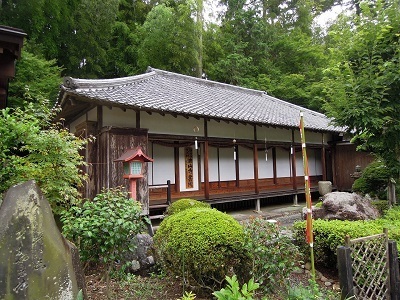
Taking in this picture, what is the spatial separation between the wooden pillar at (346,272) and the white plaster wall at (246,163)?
9490mm

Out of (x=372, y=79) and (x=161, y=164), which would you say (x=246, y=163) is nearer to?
(x=161, y=164)

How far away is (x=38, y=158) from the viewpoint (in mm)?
4582

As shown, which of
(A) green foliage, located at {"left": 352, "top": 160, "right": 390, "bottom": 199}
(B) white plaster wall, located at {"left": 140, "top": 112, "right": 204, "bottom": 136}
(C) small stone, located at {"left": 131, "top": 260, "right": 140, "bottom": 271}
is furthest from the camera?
(A) green foliage, located at {"left": 352, "top": 160, "right": 390, "bottom": 199}

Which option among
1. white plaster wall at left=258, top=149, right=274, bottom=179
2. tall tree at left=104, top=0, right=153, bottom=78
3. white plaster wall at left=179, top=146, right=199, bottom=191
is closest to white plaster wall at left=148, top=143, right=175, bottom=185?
white plaster wall at left=179, top=146, right=199, bottom=191

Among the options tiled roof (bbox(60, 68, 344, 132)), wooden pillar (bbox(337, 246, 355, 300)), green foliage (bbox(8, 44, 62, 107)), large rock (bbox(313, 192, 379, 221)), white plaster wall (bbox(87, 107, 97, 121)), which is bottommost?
wooden pillar (bbox(337, 246, 355, 300))

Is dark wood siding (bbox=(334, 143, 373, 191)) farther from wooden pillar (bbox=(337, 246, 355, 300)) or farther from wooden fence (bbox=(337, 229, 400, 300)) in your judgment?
wooden pillar (bbox=(337, 246, 355, 300))

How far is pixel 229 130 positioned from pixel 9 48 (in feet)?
30.0

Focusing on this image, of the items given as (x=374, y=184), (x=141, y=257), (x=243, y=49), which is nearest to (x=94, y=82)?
(x=141, y=257)

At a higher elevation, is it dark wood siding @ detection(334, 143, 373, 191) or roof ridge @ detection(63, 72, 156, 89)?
roof ridge @ detection(63, 72, 156, 89)

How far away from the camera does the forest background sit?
767 centimetres

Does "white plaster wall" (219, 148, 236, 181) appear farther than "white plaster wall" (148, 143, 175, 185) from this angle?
Yes

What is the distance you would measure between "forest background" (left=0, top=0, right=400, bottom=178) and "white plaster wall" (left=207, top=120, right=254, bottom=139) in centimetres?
371

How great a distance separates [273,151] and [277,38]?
15.9 m

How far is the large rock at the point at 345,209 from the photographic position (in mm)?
6715
